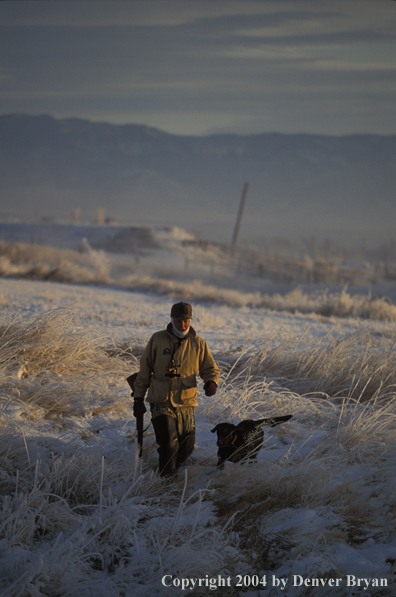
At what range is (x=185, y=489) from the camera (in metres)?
3.13

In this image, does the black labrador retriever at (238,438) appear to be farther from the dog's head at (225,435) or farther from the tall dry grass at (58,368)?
the tall dry grass at (58,368)

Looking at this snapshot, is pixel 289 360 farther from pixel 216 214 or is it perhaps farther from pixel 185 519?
pixel 216 214

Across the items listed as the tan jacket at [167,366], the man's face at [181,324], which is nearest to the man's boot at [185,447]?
the tan jacket at [167,366]

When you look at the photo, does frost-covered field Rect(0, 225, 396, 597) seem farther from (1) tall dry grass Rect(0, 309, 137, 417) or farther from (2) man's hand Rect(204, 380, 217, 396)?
(2) man's hand Rect(204, 380, 217, 396)

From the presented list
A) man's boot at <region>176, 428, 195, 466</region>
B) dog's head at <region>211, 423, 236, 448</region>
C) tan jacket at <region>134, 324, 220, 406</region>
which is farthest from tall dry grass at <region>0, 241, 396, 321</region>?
tan jacket at <region>134, 324, 220, 406</region>

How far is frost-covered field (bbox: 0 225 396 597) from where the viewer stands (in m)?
2.51

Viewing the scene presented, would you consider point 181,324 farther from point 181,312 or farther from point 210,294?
point 210,294

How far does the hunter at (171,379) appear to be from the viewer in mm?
3334

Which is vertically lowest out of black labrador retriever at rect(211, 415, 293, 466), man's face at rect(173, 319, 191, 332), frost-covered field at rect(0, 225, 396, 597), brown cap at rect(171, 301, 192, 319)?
frost-covered field at rect(0, 225, 396, 597)

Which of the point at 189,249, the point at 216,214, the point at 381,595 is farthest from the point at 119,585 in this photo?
the point at 216,214

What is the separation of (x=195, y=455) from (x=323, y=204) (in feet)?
663

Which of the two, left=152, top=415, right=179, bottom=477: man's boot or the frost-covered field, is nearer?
the frost-covered field

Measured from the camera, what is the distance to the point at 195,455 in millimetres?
3941

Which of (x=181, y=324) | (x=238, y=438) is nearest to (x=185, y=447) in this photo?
(x=238, y=438)
